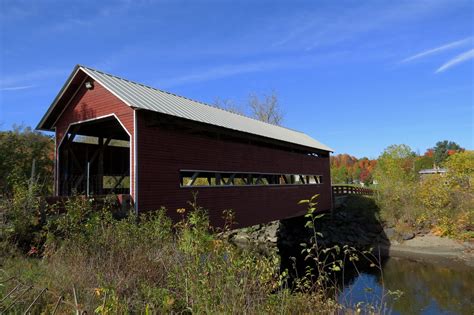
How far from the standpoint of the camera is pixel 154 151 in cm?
1021

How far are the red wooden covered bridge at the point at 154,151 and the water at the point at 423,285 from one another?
476 cm

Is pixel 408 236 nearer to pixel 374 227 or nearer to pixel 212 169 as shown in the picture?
pixel 374 227

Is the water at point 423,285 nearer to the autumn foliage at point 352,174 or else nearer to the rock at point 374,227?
the rock at point 374,227

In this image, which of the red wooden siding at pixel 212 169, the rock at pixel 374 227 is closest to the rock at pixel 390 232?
the rock at pixel 374 227

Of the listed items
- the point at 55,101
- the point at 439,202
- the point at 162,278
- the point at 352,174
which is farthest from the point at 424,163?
the point at 162,278

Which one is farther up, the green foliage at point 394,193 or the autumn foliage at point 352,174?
the autumn foliage at point 352,174

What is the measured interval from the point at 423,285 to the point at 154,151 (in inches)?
468

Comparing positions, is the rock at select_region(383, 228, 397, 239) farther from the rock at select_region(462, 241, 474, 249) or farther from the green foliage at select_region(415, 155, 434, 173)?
the green foliage at select_region(415, 155, 434, 173)

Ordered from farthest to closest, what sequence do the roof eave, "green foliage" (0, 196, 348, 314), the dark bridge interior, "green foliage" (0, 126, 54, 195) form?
1. "green foliage" (0, 126, 54, 195)
2. the dark bridge interior
3. the roof eave
4. "green foliage" (0, 196, 348, 314)

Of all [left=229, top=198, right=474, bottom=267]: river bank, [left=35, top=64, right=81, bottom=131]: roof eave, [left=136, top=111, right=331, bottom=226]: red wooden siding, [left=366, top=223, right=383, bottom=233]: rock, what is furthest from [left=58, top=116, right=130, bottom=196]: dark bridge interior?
[left=366, top=223, right=383, bottom=233]: rock

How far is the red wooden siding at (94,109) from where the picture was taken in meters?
10.1

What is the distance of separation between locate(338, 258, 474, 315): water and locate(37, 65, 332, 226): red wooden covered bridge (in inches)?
187

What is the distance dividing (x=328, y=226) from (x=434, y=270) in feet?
27.2

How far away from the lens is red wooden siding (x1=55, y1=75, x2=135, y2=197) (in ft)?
33.2
